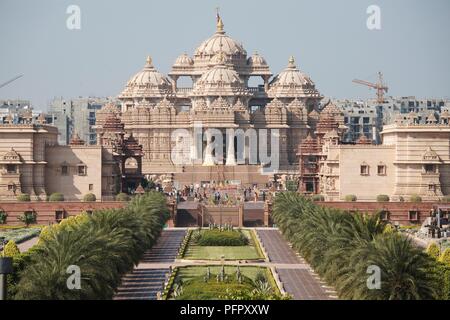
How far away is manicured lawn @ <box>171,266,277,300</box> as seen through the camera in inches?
1816

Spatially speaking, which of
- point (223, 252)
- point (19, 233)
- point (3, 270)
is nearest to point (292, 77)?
point (19, 233)

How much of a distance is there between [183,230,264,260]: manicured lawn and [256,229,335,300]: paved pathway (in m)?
0.69

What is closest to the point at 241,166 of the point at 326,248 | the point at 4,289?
the point at 326,248

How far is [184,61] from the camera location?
145m

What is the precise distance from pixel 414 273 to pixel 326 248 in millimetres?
10843

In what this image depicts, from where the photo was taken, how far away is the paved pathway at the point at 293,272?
49728 millimetres

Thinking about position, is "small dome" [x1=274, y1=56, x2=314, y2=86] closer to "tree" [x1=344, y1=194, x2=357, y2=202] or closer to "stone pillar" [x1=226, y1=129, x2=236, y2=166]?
"stone pillar" [x1=226, y1=129, x2=236, y2=166]

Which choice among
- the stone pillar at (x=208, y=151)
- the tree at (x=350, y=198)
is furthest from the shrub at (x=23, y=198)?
the stone pillar at (x=208, y=151)

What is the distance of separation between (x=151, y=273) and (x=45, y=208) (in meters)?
25.3

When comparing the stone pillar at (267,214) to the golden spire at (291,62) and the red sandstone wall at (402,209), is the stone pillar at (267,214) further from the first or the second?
the golden spire at (291,62)

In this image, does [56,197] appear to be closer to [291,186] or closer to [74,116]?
[291,186]

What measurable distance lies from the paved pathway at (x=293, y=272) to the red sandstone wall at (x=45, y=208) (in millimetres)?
11376
